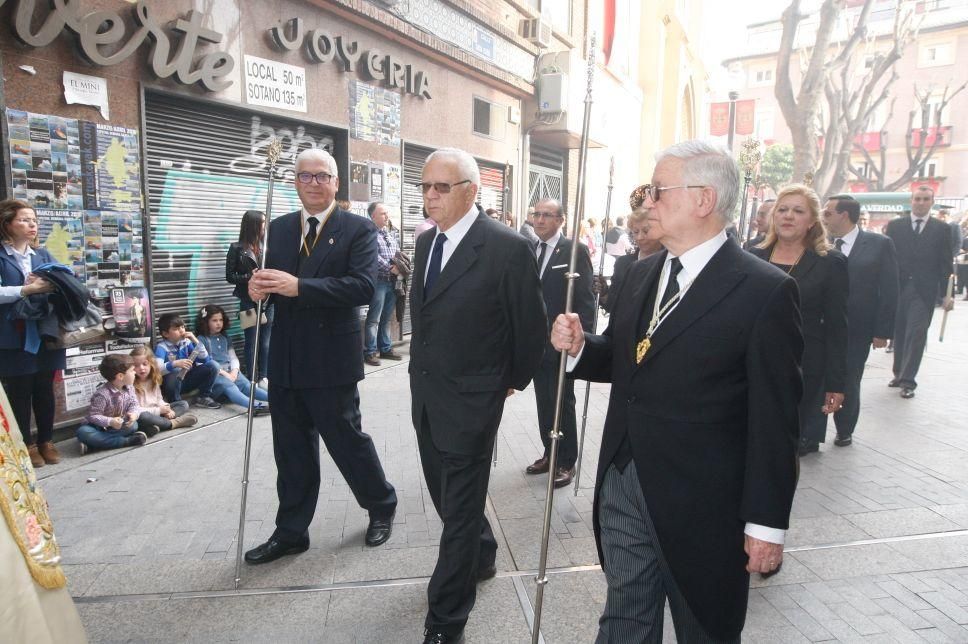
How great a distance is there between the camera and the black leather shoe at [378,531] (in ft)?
13.0

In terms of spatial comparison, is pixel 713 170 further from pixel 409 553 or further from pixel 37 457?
pixel 37 457

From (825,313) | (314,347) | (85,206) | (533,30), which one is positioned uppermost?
(533,30)

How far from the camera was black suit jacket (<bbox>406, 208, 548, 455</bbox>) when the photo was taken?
3.06 metres

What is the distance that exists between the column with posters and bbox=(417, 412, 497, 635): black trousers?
4.42 meters

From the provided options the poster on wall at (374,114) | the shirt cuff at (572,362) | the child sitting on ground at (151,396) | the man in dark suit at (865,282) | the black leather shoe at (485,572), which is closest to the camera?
the shirt cuff at (572,362)

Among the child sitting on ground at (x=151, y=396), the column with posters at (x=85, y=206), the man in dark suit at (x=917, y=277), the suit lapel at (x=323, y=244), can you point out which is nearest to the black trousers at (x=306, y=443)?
the suit lapel at (x=323, y=244)

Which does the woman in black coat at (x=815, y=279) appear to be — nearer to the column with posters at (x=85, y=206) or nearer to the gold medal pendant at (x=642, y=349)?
the gold medal pendant at (x=642, y=349)

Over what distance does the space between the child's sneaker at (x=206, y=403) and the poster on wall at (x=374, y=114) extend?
4125 millimetres

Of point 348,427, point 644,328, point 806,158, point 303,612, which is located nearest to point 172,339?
Result: point 348,427

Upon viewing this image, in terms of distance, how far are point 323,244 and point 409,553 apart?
1.82 meters

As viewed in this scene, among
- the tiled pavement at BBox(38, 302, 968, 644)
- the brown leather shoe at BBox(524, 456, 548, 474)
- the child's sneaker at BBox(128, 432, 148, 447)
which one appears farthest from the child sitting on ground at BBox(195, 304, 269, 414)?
the brown leather shoe at BBox(524, 456, 548, 474)

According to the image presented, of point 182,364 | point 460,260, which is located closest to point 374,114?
point 182,364

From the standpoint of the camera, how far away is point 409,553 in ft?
12.7

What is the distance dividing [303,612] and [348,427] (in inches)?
37.9
